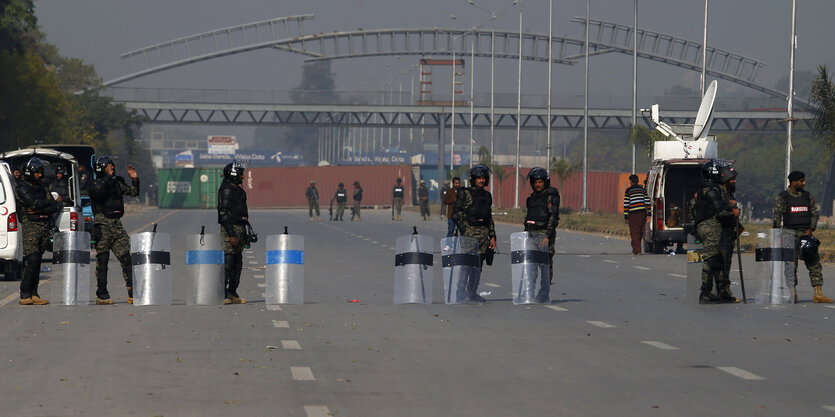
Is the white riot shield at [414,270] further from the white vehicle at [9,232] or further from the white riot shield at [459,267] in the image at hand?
the white vehicle at [9,232]

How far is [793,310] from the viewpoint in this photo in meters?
16.0

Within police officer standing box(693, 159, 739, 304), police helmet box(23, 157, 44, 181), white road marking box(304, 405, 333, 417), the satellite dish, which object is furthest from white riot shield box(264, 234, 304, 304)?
the satellite dish

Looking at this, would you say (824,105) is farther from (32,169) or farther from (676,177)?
(32,169)

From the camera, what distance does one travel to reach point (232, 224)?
16.3m

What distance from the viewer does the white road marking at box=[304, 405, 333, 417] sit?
8.38 meters

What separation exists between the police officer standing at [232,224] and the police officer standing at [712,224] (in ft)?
18.0

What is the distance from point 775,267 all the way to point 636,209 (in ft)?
39.3

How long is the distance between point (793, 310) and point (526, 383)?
23.5ft

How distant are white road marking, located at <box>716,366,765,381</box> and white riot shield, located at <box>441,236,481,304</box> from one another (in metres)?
6.27

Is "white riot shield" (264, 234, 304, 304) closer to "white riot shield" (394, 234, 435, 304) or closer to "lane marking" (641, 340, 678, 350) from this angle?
"white riot shield" (394, 234, 435, 304)

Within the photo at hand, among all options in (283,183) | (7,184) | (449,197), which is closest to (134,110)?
(283,183)

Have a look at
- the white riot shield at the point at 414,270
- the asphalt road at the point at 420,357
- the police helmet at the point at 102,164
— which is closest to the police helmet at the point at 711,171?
the asphalt road at the point at 420,357

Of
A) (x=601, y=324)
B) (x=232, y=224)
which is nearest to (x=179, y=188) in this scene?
(x=232, y=224)

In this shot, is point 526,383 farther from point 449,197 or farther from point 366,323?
point 449,197
